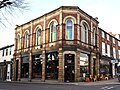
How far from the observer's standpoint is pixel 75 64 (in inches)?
1220

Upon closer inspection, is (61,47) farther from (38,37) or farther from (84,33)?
(38,37)

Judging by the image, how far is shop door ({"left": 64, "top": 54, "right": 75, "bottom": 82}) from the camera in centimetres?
3091

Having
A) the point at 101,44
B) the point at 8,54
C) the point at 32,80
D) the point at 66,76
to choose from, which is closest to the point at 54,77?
the point at 66,76

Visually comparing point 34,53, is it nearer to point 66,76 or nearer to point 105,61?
point 66,76

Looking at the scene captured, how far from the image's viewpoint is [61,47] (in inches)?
1232

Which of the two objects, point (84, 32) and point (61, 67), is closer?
point (61, 67)

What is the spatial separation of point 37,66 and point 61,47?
21.7 ft

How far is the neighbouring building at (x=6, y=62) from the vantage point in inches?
1876

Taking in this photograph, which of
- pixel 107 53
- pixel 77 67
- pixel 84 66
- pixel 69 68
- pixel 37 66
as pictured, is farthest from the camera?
pixel 107 53

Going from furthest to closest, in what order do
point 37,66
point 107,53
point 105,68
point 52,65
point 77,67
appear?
point 107,53
point 105,68
point 37,66
point 52,65
point 77,67

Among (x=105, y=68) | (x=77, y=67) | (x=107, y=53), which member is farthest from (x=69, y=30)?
(x=107, y=53)

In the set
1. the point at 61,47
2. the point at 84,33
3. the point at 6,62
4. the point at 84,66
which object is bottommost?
the point at 84,66

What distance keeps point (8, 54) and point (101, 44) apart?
2095cm

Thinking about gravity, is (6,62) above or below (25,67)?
above
